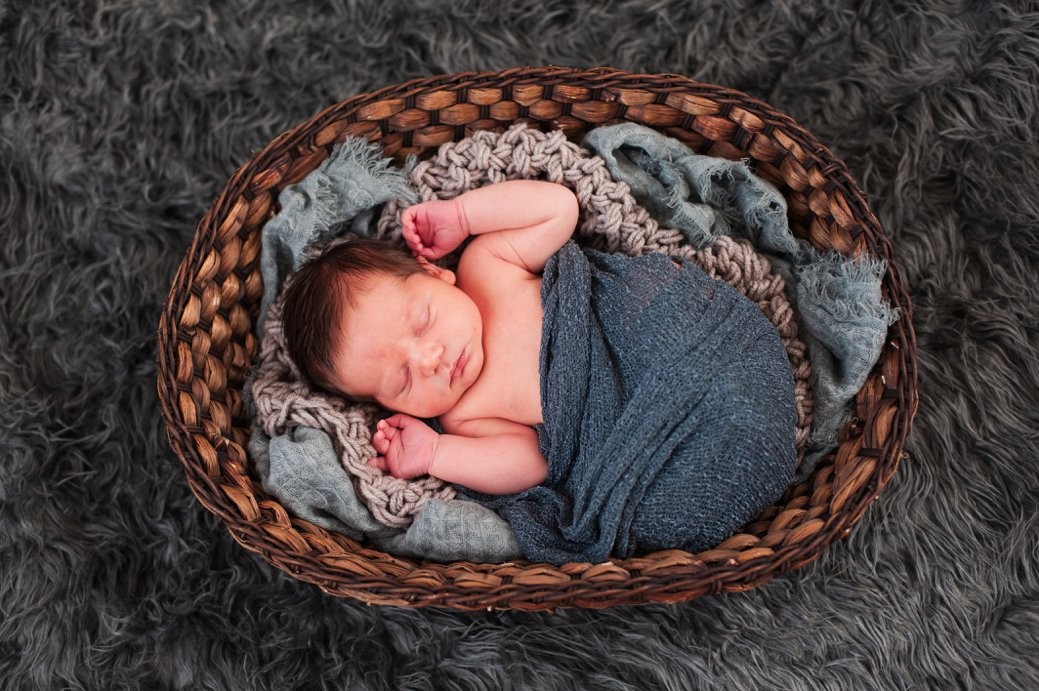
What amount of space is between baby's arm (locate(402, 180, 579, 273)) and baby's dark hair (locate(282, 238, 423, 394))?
12 centimetres

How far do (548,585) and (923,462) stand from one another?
2.77 ft

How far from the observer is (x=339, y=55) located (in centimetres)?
211

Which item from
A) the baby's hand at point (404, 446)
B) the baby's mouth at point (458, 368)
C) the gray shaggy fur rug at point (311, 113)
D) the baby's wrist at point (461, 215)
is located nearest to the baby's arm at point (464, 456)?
the baby's hand at point (404, 446)

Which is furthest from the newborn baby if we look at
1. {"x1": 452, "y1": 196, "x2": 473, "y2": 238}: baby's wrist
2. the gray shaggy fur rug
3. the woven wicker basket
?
the gray shaggy fur rug

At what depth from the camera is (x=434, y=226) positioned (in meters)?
1.87

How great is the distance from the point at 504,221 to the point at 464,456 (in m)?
0.48

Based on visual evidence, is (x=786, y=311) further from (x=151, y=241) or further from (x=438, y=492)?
(x=151, y=241)

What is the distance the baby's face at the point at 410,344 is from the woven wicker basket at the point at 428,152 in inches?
10.9

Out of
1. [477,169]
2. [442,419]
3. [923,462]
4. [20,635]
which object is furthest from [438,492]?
[923,462]

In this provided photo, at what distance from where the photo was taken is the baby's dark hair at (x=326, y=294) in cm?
169

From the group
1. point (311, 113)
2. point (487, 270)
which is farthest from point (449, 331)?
point (311, 113)

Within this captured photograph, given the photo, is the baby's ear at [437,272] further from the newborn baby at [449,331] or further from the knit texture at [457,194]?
the knit texture at [457,194]

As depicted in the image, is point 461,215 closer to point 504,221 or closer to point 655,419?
point 504,221

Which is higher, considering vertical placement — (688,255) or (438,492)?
(688,255)
